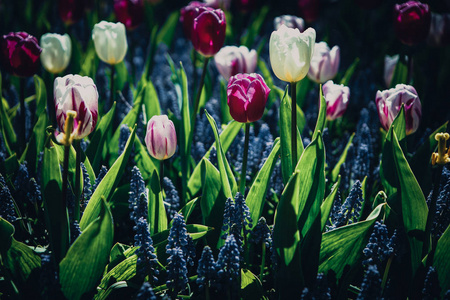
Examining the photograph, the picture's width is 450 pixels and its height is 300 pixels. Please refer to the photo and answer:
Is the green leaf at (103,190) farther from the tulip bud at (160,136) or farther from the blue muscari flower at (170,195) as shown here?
the blue muscari flower at (170,195)

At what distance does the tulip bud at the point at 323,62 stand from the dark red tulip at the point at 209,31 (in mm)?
577

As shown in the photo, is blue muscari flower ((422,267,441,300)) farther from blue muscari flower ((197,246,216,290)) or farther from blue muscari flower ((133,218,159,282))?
blue muscari flower ((133,218,159,282))

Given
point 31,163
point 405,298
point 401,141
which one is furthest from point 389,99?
point 31,163

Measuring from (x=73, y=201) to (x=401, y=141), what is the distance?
4.32ft

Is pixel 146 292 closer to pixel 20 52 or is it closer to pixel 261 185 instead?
pixel 261 185

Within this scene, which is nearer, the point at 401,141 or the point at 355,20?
the point at 401,141

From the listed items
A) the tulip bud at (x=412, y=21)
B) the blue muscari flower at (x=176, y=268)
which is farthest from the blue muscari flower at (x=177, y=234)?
the tulip bud at (x=412, y=21)

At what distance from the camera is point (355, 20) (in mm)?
4160

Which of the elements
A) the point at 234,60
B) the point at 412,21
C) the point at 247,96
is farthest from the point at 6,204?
the point at 412,21

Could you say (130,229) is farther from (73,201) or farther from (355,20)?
(355,20)

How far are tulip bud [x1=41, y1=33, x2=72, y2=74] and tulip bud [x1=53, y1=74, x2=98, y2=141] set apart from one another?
0.86 metres

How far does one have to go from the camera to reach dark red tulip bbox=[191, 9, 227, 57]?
208cm

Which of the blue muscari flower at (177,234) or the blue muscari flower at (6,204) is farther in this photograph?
the blue muscari flower at (6,204)

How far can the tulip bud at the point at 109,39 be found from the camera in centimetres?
233
